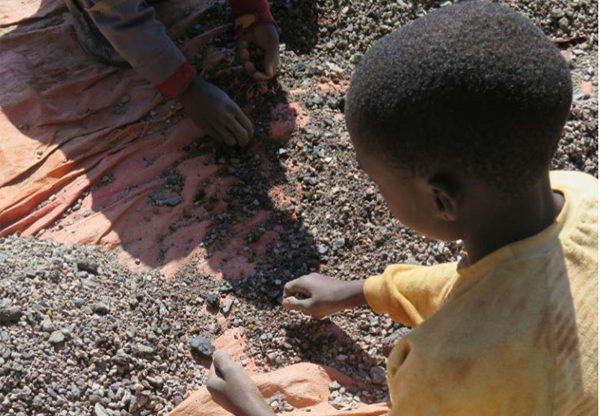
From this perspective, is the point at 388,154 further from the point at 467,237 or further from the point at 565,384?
the point at 565,384

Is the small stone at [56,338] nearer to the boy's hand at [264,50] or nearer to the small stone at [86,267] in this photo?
the small stone at [86,267]

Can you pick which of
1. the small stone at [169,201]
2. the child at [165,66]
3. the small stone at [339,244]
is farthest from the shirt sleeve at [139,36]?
the small stone at [339,244]

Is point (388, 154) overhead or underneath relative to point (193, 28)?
overhead

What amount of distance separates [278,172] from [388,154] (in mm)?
1306

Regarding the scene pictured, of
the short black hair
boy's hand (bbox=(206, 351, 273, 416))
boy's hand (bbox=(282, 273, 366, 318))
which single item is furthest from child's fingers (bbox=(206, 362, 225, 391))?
the short black hair

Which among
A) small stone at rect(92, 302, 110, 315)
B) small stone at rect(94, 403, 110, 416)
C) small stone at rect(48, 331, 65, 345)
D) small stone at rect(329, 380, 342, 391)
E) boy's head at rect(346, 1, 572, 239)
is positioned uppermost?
boy's head at rect(346, 1, 572, 239)

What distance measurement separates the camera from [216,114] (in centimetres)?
263

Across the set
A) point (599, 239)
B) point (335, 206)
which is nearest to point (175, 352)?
point (335, 206)

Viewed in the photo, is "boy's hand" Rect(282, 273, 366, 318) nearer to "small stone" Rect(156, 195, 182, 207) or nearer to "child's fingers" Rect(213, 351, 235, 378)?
"child's fingers" Rect(213, 351, 235, 378)

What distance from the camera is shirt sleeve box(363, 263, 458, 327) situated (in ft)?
5.79

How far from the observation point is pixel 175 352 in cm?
224

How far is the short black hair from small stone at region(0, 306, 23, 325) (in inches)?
45.9

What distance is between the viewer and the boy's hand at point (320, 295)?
2.06 m

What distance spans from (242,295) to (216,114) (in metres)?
0.58
